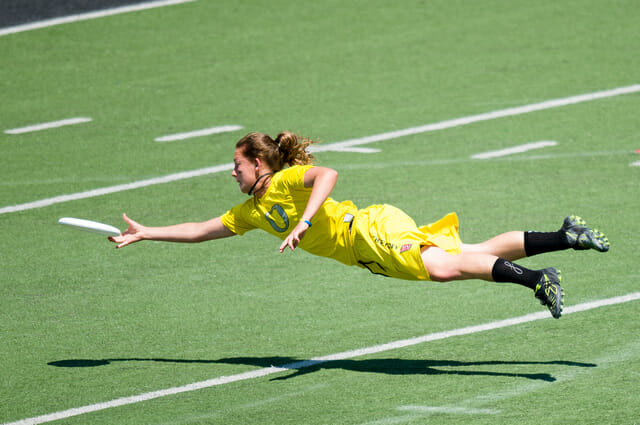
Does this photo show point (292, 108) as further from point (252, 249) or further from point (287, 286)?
point (287, 286)

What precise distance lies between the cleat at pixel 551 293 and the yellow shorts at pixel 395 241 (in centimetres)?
73

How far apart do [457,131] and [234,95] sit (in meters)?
3.50

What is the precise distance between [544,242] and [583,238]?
0.27 meters

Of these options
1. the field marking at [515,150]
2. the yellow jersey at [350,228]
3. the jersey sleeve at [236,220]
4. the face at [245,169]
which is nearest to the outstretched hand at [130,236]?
the jersey sleeve at [236,220]

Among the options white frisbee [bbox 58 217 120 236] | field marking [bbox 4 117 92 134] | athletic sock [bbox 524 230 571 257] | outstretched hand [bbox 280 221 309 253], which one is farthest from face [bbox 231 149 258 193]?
field marking [bbox 4 117 92 134]

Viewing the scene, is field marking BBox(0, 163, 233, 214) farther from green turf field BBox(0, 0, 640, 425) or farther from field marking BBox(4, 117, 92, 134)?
field marking BBox(4, 117, 92, 134)

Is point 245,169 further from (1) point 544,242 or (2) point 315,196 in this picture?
(1) point 544,242

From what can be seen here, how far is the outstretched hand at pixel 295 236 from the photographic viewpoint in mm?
6728

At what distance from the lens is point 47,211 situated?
11586 millimetres

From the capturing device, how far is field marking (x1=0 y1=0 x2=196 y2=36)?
58.4 ft

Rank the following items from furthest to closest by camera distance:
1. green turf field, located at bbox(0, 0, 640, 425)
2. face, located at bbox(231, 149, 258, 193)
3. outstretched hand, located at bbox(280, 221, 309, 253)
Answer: face, located at bbox(231, 149, 258, 193), green turf field, located at bbox(0, 0, 640, 425), outstretched hand, located at bbox(280, 221, 309, 253)

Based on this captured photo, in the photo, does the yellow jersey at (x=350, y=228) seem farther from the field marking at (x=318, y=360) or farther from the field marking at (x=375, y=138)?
the field marking at (x=375, y=138)

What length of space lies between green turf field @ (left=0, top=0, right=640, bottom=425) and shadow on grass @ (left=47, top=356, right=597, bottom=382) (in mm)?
22

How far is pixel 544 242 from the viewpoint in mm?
7266
